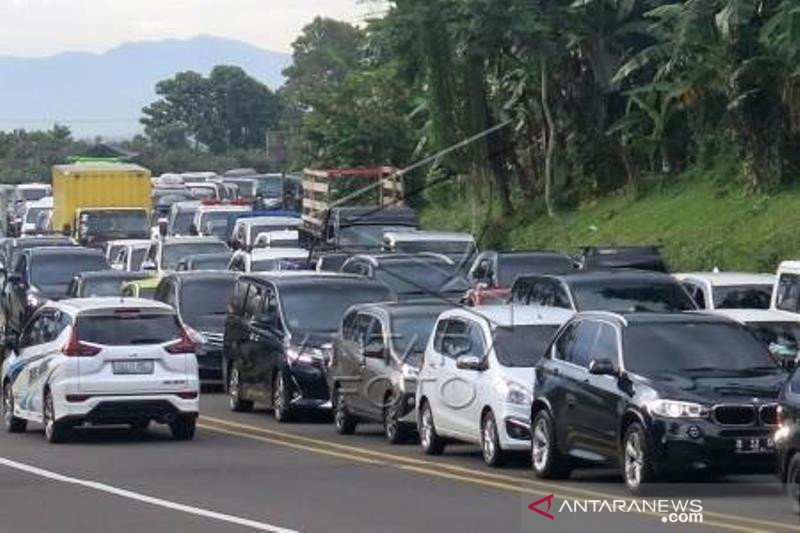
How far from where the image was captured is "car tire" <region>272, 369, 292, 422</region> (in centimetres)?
2947

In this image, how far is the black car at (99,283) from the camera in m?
41.0

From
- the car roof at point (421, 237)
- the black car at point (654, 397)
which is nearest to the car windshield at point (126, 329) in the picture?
the black car at point (654, 397)

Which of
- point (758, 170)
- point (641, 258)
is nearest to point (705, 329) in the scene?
point (641, 258)

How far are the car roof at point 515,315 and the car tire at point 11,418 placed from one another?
6.52m

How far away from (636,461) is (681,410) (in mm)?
614

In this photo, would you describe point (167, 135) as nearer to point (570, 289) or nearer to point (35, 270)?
point (35, 270)

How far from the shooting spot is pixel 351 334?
2769cm

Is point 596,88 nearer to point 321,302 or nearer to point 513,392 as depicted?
point 321,302

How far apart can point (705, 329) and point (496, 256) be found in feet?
54.6

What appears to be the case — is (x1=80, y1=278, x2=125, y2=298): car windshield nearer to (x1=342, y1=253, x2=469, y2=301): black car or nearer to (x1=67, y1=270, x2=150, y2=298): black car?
Result: (x1=67, y1=270, x2=150, y2=298): black car

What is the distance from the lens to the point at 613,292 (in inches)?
1111

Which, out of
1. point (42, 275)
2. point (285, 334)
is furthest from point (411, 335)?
point (42, 275)

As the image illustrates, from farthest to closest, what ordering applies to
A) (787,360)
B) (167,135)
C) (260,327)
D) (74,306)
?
(167,135)
(260,327)
(74,306)
(787,360)

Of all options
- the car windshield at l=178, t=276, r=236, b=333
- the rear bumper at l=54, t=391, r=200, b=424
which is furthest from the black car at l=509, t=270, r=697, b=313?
the car windshield at l=178, t=276, r=236, b=333
